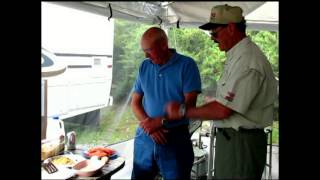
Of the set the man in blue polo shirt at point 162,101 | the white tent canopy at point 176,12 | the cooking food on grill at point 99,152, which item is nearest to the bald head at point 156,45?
the man in blue polo shirt at point 162,101

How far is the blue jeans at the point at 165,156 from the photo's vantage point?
1.31 meters

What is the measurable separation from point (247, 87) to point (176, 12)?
787mm

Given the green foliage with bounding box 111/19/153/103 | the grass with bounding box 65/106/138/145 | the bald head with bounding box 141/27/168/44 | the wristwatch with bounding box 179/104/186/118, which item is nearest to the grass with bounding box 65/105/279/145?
the grass with bounding box 65/106/138/145

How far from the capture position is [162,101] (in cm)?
128

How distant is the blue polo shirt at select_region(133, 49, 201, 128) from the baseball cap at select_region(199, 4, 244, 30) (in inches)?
13.5

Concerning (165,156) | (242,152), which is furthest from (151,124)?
(242,152)

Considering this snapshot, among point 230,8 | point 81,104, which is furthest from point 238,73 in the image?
point 81,104

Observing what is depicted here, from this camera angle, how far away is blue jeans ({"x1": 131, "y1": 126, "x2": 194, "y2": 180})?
1.31 m

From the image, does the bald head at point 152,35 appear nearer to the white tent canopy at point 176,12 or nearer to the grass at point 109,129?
the white tent canopy at point 176,12
